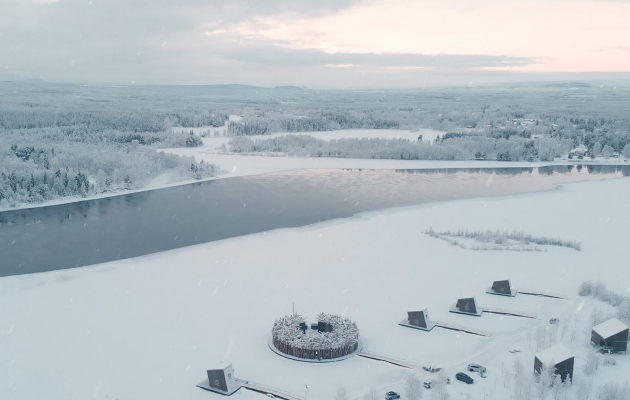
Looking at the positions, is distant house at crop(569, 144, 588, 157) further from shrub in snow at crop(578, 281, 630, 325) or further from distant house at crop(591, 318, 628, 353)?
distant house at crop(591, 318, 628, 353)

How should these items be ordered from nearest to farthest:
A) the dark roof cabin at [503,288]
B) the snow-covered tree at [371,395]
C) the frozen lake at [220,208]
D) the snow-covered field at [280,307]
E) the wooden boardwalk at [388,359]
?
the snow-covered tree at [371,395] < the snow-covered field at [280,307] < the wooden boardwalk at [388,359] < the dark roof cabin at [503,288] < the frozen lake at [220,208]

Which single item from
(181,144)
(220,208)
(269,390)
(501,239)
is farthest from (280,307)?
(181,144)

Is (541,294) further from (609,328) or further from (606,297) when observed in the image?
(609,328)

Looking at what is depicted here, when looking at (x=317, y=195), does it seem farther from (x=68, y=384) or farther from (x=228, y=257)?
(x=68, y=384)

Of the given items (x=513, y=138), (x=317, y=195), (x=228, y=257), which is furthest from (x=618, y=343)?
(x=513, y=138)

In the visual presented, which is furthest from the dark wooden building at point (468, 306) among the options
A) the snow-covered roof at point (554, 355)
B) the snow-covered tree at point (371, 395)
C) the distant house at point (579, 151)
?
the distant house at point (579, 151)

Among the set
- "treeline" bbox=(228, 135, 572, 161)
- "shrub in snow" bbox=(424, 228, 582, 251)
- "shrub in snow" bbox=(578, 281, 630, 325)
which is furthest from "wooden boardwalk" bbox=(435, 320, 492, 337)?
"treeline" bbox=(228, 135, 572, 161)

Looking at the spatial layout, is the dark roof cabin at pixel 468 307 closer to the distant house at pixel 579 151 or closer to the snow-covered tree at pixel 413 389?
the snow-covered tree at pixel 413 389

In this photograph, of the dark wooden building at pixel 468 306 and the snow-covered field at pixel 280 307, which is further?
the dark wooden building at pixel 468 306

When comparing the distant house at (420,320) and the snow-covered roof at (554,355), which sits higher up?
the snow-covered roof at (554,355)
